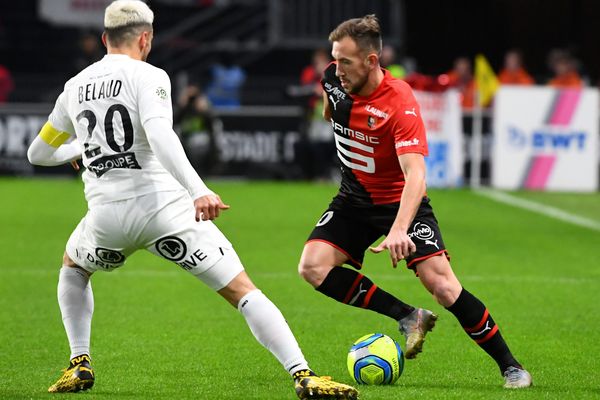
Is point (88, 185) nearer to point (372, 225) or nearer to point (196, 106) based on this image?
point (372, 225)

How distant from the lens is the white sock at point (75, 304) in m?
6.68

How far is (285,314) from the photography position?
31.0 feet

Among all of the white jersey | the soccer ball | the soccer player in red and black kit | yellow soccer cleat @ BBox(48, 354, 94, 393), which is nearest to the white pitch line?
the soccer player in red and black kit

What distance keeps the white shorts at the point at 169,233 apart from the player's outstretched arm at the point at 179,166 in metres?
0.30

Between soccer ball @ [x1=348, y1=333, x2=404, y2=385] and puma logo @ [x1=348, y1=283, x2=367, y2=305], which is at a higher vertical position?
puma logo @ [x1=348, y1=283, x2=367, y2=305]

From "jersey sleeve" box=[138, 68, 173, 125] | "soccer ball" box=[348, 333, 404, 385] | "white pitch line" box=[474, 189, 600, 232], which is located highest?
"jersey sleeve" box=[138, 68, 173, 125]

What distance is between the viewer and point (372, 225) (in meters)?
7.32

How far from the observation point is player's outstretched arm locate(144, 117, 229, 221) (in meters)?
5.89

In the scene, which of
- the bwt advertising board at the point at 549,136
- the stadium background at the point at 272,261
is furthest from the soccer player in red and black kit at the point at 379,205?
the bwt advertising board at the point at 549,136

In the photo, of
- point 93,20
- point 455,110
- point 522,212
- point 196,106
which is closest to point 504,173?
point 455,110

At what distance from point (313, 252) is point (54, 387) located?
1.65 meters

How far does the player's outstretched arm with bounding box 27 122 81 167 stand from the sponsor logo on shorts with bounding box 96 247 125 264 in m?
0.61

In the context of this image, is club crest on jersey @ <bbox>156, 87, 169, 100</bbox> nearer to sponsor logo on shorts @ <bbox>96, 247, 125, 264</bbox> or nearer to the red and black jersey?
sponsor logo on shorts @ <bbox>96, 247, 125, 264</bbox>

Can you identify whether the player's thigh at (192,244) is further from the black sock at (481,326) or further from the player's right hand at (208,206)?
the black sock at (481,326)
